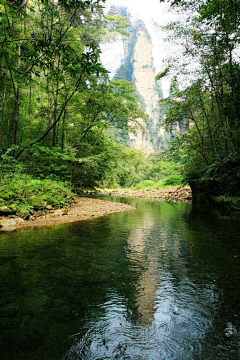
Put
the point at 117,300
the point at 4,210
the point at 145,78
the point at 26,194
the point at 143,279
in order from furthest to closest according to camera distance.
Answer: the point at 145,78
the point at 26,194
the point at 4,210
the point at 143,279
the point at 117,300

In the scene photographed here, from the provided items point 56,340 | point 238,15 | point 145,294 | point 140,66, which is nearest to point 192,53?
point 238,15

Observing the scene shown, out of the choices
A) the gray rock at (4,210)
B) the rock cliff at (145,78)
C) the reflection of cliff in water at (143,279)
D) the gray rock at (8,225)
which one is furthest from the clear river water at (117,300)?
the rock cliff at (145,78)

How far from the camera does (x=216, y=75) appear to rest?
12109 mm

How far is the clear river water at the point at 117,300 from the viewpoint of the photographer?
1.86m

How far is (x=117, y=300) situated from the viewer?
8.63ft

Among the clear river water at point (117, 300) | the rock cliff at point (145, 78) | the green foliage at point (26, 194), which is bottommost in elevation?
the clear river water at point (117, 300)

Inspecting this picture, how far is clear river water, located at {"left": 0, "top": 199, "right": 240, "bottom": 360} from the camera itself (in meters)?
1.86

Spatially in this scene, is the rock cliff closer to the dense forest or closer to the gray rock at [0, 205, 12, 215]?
the dense forest

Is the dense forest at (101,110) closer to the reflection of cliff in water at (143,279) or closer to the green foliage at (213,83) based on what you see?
the green foliage at (213,83)

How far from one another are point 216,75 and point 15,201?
11679 mm

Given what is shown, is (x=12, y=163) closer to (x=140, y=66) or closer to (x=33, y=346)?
(x=33, y=346)

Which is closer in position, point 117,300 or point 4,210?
point 117,300

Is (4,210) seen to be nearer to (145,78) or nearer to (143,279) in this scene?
(143,279)

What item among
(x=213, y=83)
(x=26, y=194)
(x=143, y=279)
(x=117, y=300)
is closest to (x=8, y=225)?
(x=26, y=194)
